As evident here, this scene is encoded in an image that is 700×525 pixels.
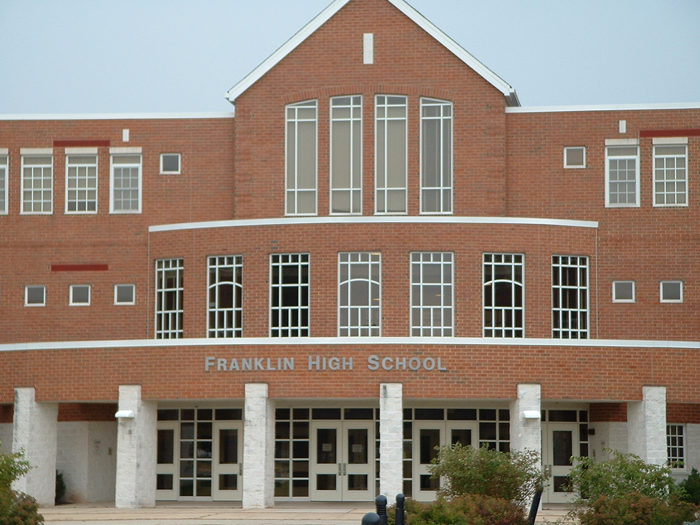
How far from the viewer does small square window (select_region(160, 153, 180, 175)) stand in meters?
37.2

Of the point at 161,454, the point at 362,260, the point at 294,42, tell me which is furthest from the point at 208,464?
the point at 294,42

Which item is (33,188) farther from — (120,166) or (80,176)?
(120,166)

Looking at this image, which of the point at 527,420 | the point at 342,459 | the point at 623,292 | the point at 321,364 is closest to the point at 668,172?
the point at 623,292

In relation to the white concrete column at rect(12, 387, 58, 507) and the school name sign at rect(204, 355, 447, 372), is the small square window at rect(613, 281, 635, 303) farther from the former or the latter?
the white concrete column at rect(12, 387, 58, 507)

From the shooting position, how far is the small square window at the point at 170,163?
37188 mm

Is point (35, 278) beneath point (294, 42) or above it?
beneath

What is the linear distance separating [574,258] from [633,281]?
9.80ft

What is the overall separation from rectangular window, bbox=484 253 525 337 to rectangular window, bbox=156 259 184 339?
897 centimetres

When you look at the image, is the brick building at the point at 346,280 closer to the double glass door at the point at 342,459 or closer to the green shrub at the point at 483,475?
the double glass door at the point at 342,459

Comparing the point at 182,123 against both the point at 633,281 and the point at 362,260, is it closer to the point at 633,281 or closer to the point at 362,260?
the point at 362,260

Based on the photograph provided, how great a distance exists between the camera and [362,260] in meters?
32.6

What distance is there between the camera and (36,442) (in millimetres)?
32219

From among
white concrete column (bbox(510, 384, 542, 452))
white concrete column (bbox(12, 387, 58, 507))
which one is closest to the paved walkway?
white concrete column (bbox(12, 387, 58, 507))

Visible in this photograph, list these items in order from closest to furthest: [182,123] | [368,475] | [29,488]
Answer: [29,488], [368,475], [182,123]
